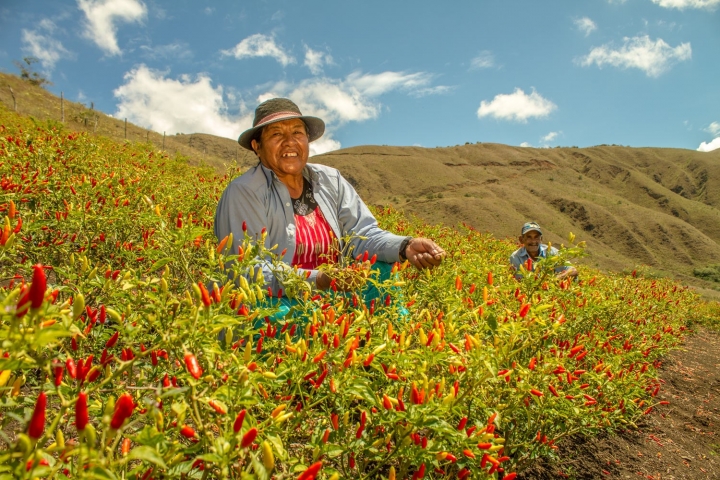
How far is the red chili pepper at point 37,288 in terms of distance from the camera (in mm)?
623

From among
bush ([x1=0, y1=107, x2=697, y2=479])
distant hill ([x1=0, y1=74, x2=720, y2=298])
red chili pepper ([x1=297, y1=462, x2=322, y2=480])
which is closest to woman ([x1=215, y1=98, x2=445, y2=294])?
bush ([x1=0, y1=107, x2=697, y2=479])

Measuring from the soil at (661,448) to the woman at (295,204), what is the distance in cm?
156

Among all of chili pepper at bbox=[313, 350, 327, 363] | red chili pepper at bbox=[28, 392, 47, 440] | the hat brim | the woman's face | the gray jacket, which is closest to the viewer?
red chili pepper at bbox=[28, 392, 47, 440]

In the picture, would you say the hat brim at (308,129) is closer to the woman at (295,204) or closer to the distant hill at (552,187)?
the woman at (295,204)

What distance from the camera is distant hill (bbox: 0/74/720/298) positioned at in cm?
2980

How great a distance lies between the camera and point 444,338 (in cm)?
134

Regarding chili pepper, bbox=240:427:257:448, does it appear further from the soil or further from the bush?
the soil

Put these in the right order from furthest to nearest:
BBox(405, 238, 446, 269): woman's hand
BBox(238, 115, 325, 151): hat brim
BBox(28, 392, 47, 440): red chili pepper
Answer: BBox(238, 115, 325, 151): hat brim < BBox(405, 238, 446, 269): woman's hand < BBox(28, 392, 47, 440): red chili pepper

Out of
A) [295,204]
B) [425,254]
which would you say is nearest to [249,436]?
[425,254]

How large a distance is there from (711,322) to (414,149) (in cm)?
4760

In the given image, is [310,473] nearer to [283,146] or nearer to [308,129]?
[283,146]

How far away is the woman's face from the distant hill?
23.1 metres

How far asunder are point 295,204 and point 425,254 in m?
0.96

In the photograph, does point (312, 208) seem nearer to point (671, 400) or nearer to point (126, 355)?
point (126, 355)
